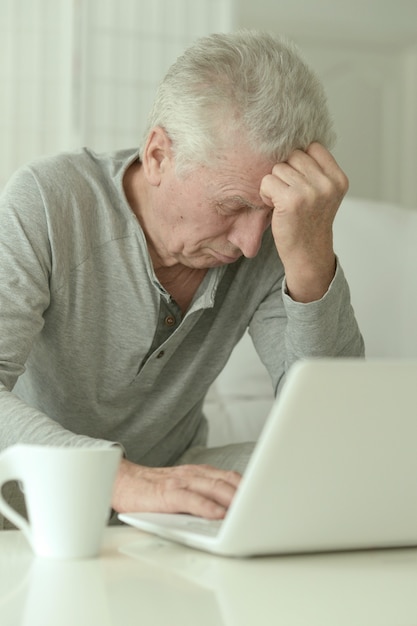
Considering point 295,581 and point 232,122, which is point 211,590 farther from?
point 232,122

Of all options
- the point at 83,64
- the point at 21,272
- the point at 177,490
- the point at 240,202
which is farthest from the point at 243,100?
the point at 83,64

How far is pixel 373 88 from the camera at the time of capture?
299 centimetres

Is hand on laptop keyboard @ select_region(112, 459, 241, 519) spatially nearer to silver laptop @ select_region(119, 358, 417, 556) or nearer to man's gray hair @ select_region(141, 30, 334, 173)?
silver laptop @ select_region(119, 358, 417, 556)

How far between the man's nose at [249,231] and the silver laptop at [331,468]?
2.02 feet

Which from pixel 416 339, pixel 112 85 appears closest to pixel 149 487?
pixel 416 339

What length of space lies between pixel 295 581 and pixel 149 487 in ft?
0.88

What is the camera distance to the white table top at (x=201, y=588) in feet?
1.95

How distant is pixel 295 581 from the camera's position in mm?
697

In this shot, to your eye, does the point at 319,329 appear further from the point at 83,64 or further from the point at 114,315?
the point at 83,64

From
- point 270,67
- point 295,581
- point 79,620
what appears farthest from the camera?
point 270,67

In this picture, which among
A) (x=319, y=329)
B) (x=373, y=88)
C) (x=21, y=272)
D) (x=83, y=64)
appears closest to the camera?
(x=21, y=272)

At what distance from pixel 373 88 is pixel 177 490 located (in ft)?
7.65

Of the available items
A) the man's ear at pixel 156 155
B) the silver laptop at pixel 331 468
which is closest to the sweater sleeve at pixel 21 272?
the man's ear at pixel 156 155

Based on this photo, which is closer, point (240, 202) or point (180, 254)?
point (240, 202)
